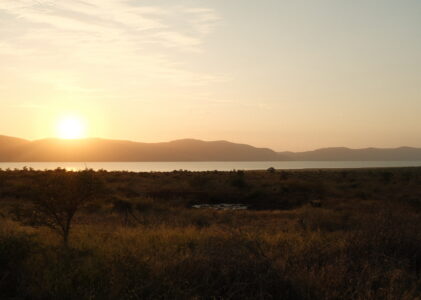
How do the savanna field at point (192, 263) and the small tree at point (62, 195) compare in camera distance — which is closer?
the savanna field at point (192, 263)

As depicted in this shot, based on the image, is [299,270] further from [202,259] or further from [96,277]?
[96,277]

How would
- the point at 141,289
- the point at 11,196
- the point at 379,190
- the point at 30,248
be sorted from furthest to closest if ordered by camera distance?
the point at 379,190 → the point at 11,196 → the point at 30,248 → the point at 141,289

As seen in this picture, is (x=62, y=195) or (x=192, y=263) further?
(x=62, y=195)

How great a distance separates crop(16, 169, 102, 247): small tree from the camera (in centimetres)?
1180

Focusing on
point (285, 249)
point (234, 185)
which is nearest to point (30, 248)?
point (285, 249)

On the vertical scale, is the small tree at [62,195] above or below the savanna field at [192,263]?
above

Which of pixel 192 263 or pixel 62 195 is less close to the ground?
pixel 62 195

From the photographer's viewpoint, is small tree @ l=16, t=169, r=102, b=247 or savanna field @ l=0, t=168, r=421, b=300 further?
small tree @ l=16, t=169, r=102, b=247

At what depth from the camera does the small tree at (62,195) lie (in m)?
11.8

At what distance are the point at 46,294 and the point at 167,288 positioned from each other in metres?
1.96

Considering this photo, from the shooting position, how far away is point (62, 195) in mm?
12000

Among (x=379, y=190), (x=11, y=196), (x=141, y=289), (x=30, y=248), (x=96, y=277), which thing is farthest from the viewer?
(x=379, y=190)

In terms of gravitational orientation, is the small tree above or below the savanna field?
above

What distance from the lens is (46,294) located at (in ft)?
22.3
